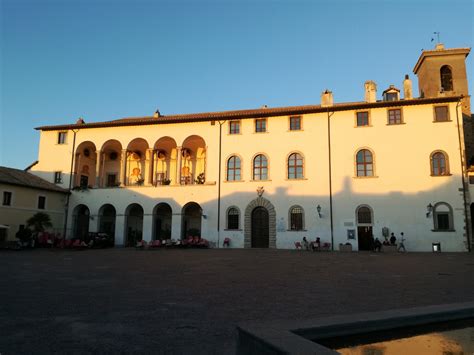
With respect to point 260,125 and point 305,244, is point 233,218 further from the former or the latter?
point 260,125

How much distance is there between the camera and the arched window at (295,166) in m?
28.5

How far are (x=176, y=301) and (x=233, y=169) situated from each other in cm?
2273

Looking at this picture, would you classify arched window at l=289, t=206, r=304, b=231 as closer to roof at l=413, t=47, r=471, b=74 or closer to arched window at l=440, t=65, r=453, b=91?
arched window at l=440, t=65, r=453, b=91

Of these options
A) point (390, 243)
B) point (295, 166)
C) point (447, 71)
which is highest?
point (447, 71)

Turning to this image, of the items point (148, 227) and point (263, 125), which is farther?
point (148, 227)

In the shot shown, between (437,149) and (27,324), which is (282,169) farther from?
(27,324)

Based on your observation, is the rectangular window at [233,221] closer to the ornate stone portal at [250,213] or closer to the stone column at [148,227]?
the ornate stone portal at [250,213]

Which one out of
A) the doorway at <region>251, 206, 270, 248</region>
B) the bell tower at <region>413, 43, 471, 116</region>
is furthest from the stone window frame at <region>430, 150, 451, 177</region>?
the bell tower at <region>413, 43, 471, 116</region>

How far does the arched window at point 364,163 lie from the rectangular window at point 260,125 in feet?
25.2

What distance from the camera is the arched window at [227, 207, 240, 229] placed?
29028 millimetres

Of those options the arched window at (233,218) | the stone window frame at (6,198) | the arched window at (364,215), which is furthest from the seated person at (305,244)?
the stone window frame at (6,198)

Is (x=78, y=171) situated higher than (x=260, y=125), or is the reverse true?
(x=260, y=125)

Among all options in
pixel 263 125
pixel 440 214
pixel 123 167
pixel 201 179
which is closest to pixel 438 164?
pixel 440 214

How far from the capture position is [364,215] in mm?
26703
